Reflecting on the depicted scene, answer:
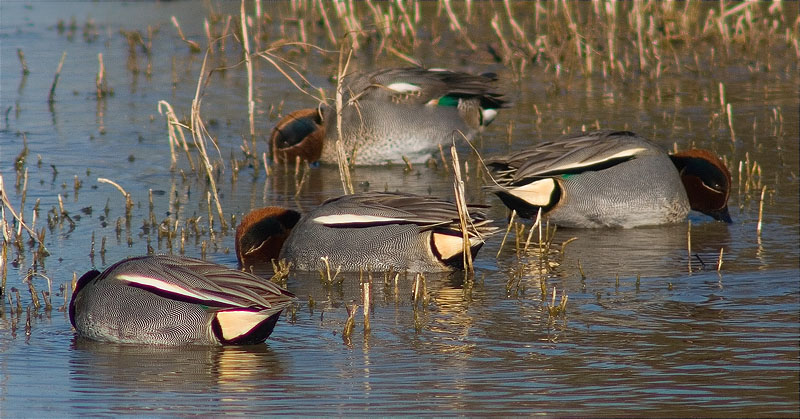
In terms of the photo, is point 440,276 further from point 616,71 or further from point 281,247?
point 616,71

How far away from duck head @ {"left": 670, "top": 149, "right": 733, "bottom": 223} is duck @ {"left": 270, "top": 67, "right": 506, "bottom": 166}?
2.24 m

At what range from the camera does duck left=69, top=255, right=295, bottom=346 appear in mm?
5312

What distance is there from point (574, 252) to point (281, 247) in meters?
1.77

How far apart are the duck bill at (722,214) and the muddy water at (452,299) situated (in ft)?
0.21

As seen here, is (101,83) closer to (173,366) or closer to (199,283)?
(199,283)

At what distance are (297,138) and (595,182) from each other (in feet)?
10.4

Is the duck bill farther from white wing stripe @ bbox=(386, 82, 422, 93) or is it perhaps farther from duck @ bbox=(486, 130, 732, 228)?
white wing stripe @ bbox=(386, 82, 422, 93)

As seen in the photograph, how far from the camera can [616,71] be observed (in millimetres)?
13758

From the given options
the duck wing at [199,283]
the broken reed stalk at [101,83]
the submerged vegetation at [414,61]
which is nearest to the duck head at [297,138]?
the submerged vegetation at [414,61]

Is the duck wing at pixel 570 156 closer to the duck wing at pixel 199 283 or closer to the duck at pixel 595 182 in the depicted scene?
the duck at pixel 595 182

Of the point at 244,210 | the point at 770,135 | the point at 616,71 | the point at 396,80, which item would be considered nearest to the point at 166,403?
the point at 244,210

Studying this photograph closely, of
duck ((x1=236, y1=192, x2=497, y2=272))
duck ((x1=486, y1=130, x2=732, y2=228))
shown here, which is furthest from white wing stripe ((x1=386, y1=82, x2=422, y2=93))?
duck ((x1=236, y1=192, x2=497, y2=272))

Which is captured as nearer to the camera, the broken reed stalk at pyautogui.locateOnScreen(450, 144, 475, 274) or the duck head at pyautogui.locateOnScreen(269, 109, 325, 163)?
the broken reed stalk at pyautogui.locateOnScreen(450, 144, 475, 274)

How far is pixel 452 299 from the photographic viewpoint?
626cm
